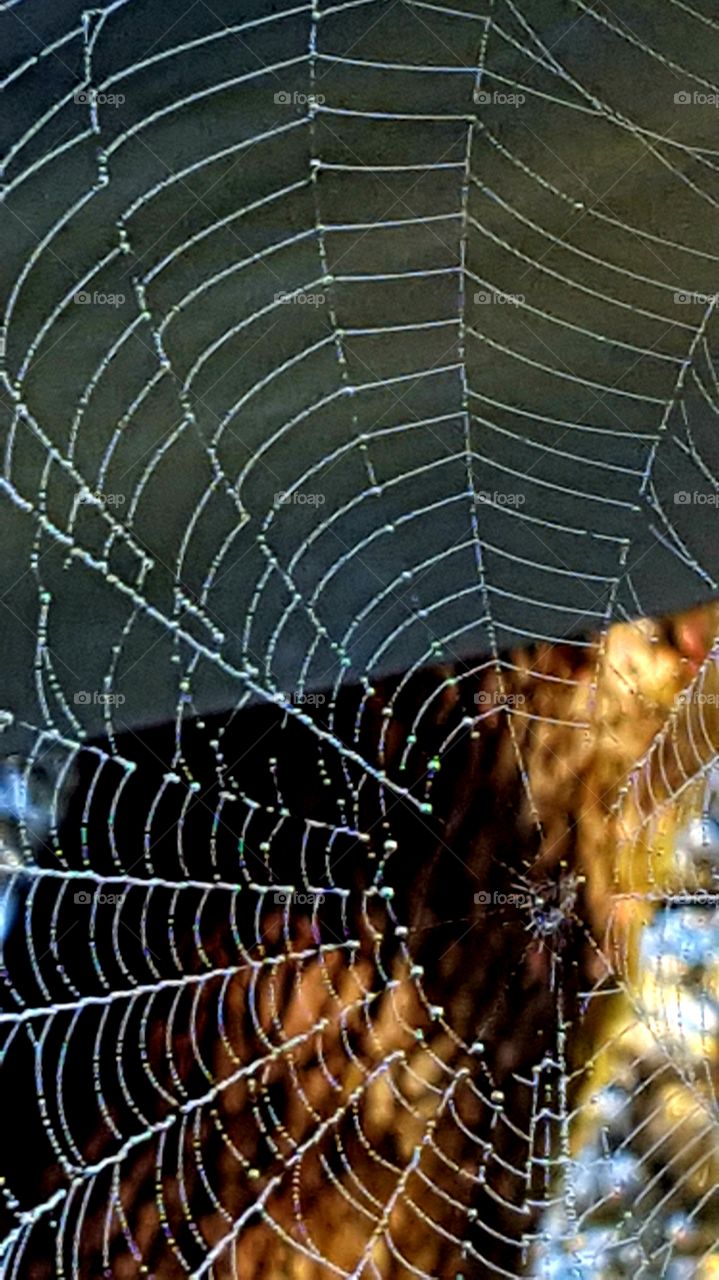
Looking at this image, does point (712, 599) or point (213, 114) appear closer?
point (213, 114)

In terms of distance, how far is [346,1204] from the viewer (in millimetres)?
925

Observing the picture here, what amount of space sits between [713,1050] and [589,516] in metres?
0.36

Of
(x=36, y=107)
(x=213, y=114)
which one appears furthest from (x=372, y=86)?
(x=36, y=107)

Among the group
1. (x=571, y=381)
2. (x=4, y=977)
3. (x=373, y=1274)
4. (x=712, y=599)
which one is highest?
(x=571, y=381)

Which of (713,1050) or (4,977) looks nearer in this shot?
(4,977)

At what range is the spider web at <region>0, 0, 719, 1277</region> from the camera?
2.85 feet

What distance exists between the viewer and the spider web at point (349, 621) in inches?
34.2

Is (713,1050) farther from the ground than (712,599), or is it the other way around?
(712,599)

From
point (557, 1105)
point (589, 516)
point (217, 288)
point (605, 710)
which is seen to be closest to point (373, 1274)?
point (557, 1105)

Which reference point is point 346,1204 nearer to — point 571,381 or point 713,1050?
point 713,1050

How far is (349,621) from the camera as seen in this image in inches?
37.7

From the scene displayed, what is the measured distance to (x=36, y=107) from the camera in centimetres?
85

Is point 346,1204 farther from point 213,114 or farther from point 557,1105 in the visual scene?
point 213,114

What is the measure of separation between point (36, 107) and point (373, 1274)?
2.39 feet
